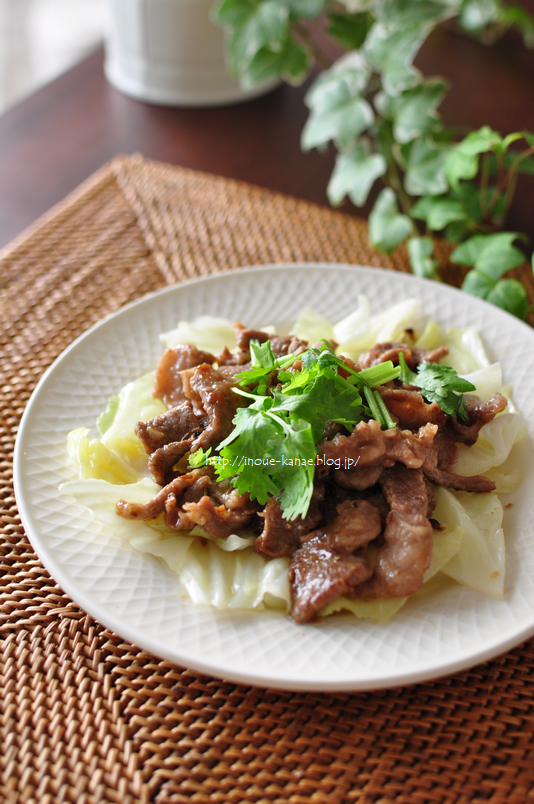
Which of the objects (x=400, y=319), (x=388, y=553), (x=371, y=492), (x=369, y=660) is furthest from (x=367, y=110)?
(x=369, y=660)

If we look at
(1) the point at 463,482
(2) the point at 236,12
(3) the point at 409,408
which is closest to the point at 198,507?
(3) the point at 409,408

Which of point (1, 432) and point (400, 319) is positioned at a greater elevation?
point (1, 432)

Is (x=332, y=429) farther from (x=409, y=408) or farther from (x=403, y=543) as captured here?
(x=403, y=543)

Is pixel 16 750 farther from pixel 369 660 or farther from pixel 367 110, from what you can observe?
pixel 367 110

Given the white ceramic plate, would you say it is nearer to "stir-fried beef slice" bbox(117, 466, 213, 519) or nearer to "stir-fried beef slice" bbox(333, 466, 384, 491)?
"stir-fried beef slice" bbox(117, 466, 213, 519)

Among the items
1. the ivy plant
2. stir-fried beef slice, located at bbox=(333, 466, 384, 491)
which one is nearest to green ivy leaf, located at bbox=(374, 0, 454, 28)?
the ivy plant
